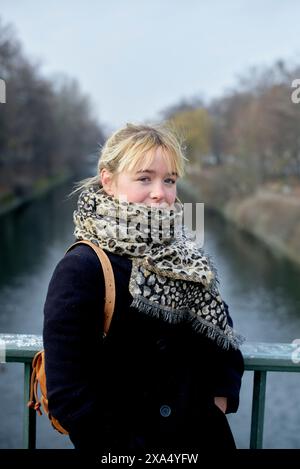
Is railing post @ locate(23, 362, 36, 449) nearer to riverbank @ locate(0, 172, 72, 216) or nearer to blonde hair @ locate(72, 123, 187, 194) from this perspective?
blonde hair @ locate(72, 123, 187, 194)

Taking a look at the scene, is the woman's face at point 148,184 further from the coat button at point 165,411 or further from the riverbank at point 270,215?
Result: the riverbank at point 270,215

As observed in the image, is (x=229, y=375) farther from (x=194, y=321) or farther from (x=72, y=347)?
(x=72, y=347)

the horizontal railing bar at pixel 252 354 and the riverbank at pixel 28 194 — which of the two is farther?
the riverbank at pixel 28 194

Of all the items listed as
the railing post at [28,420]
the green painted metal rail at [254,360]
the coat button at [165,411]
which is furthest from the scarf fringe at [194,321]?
the railing post at [28,420]

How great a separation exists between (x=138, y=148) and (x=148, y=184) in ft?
0.34

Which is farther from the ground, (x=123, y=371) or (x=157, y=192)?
(x=157, y=192)

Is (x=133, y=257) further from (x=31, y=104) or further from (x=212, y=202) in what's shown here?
(x=31, y=104)

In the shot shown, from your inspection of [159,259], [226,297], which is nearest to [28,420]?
[159,259]

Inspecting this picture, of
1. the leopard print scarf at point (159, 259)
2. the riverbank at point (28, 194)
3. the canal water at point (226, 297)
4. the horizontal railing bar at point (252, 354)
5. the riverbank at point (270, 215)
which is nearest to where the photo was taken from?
the leopard print scarf at point (159, 259)

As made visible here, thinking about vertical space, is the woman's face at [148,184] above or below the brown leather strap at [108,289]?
above

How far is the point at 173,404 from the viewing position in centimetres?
163

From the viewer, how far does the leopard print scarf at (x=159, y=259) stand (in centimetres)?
160

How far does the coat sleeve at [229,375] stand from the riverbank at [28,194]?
31.2 metres

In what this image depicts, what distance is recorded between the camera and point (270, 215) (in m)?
27.0
